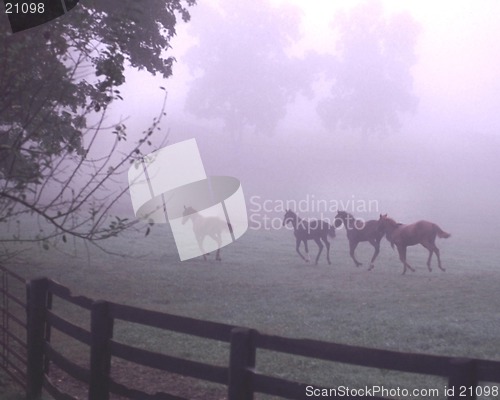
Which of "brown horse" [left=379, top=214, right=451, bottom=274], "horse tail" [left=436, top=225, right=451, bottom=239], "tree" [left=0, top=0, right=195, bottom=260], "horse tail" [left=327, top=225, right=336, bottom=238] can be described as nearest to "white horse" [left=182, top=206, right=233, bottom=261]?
"horse tail" [left=327, top=225, right=336, bottom=238]

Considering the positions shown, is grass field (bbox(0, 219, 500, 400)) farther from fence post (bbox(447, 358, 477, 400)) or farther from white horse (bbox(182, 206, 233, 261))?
fence post (bbox(447, 358, 477, 400))

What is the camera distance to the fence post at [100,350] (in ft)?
18.2

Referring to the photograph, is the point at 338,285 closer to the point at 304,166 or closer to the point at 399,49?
the point at 304,166

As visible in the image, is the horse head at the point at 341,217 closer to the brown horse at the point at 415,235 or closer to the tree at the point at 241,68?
the brown horse at the point at 415,235

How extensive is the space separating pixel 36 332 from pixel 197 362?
2.72 metres

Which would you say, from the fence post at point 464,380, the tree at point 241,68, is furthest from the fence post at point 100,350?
the tree at point 241,68

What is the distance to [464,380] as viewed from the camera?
3.44m

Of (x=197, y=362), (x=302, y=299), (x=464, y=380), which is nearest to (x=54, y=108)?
(x=197, y=362)

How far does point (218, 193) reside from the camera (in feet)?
107

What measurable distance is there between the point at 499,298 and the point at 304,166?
53926mm

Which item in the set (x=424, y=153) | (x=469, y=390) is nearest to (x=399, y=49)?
(x=424, y=153)

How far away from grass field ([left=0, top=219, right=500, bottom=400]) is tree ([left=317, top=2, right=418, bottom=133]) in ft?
156

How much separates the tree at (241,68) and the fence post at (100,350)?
201ft

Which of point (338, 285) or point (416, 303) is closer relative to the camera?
point (416, 303)
